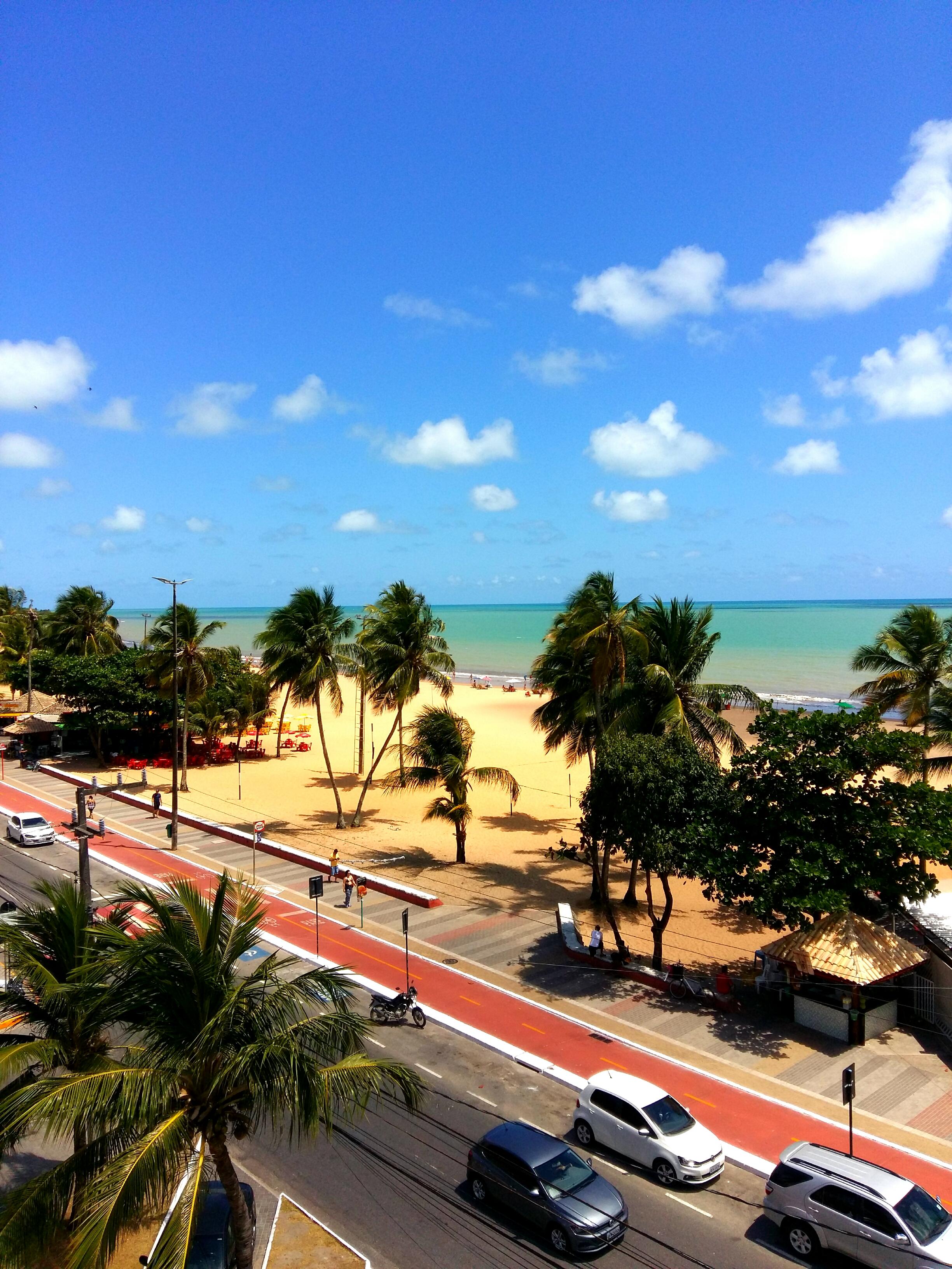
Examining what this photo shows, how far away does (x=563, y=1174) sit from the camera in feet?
37.1

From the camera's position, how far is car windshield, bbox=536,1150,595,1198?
36.3 feet

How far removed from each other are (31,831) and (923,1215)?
102ft

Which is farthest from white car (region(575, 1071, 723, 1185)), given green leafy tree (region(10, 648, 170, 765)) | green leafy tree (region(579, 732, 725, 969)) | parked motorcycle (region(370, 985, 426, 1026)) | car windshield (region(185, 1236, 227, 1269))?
green leafy tree (region(10, 648, 170, 765))

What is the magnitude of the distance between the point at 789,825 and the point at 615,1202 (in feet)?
33.1

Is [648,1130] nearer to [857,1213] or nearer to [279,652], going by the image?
[857,1213]

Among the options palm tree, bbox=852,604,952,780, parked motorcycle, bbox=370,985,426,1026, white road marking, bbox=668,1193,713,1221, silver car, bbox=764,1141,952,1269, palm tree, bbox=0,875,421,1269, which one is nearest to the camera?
palm tree, bbox=0,875,421,1269

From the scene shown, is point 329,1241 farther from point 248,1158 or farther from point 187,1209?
point 187,1209

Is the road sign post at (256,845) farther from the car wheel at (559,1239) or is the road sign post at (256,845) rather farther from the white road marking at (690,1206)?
the car wheel at (559,1239)

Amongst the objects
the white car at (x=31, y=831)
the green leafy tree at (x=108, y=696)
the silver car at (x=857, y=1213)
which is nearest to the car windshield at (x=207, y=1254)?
the silver car at (x=857, y=1213)

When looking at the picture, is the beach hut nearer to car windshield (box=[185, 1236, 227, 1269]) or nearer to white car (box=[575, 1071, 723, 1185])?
white car (box=[575, 1071, 723, 1185])

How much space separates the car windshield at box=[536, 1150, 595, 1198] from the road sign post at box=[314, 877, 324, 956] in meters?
10.1

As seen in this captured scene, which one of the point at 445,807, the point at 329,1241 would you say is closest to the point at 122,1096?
the point at 329,1241

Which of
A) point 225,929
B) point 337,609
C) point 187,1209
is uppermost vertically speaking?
point 337,609

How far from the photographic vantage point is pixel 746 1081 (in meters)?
15.8
